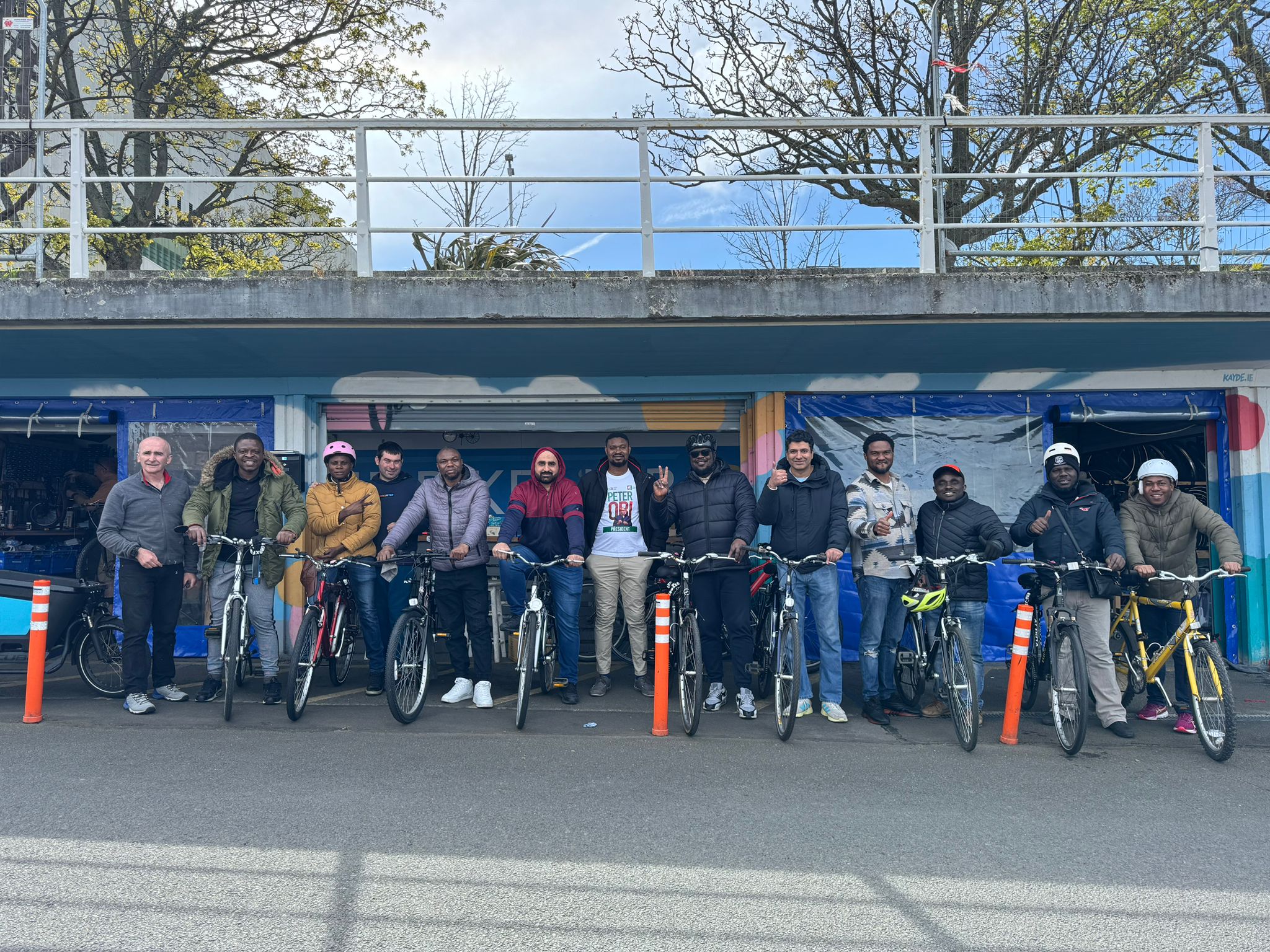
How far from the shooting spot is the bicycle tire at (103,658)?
703 centimetres

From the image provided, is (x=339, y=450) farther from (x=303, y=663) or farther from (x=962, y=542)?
(x=962, y=542)

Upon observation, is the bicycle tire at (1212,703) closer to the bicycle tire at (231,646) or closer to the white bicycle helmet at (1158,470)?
the white bicycle helmet at (1158,470)

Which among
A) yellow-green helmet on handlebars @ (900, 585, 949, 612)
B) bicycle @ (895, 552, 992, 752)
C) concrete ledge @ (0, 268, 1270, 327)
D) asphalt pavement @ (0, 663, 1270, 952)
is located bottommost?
asphalt pavement @ (0, 663, 1270, 952)

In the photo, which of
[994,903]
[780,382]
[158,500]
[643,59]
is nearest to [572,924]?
[994,903]

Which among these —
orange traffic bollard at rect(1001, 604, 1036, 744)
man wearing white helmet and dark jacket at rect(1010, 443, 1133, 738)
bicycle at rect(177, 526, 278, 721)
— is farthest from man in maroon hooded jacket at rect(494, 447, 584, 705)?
man wearing white helmet and dark jacket at rect(1010, 443, 1133, 738)

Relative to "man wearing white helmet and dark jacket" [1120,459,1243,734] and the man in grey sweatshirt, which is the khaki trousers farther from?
"man wearing white helmet and dark jacket" [1120,459,1243,734]

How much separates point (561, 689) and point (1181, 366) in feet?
22.4

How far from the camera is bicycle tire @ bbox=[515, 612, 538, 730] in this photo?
608 cm

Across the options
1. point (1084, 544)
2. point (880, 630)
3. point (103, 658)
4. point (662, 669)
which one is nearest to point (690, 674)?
point (662, 669)

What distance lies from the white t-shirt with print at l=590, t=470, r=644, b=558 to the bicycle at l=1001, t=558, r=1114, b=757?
2.78m

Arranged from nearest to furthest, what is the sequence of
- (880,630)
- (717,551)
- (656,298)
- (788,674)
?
(788,674) → (880,630) → (717,551) → (656,298)

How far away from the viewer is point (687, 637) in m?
6.20

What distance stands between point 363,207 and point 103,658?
4135 millimetres

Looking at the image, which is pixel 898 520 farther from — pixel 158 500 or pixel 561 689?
pixel 158 500
